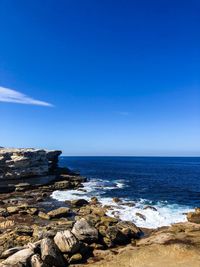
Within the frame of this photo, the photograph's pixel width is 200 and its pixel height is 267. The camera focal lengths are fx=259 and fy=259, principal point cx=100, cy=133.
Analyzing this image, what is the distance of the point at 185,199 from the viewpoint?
180ft

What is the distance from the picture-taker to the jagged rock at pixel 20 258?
2224cm

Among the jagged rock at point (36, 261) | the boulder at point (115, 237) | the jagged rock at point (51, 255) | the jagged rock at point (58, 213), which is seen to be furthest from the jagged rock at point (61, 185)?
the jagged rock at point (36, 261)

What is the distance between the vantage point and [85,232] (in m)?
29.1

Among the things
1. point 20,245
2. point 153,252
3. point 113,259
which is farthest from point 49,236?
point 153,252

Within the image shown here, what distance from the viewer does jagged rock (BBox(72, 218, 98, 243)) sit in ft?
93.7

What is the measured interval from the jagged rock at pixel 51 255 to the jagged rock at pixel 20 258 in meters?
1.19

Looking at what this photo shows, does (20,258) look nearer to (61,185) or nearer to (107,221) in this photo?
(107,221)

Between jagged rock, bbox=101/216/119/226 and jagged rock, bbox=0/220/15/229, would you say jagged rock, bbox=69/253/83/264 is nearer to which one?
jagged rock, bbox=101/216/119/226

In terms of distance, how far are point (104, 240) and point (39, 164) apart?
151 feet

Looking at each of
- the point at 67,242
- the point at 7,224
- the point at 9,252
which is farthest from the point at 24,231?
the point at 67,242

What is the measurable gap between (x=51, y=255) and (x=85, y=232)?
599 centimetres

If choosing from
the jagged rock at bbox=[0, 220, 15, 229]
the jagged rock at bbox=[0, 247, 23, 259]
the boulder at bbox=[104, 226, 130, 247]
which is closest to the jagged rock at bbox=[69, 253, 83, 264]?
the boulder at bbox=[104, 226, 130, 247]

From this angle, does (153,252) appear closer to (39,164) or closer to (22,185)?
(22,185)

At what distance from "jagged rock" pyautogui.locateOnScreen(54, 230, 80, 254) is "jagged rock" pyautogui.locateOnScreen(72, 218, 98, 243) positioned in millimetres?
1688
